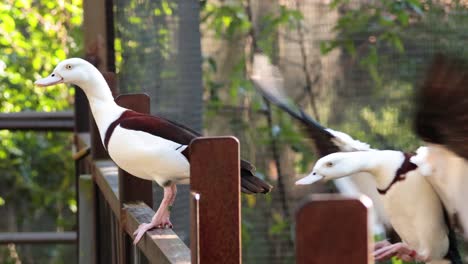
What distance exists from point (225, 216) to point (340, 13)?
3329mm

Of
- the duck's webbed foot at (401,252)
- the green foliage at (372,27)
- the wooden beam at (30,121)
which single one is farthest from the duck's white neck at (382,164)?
the wooden beam at (30,121)

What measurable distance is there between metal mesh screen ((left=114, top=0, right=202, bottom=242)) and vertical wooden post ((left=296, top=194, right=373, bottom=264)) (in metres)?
1.55

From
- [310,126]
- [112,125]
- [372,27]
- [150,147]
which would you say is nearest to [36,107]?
[372,27]

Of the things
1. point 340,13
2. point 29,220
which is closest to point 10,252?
point 29,220

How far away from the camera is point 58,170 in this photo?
610 centimetres

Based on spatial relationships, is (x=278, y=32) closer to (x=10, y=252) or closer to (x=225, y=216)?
(x=10, y=252)

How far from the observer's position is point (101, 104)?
1.91m

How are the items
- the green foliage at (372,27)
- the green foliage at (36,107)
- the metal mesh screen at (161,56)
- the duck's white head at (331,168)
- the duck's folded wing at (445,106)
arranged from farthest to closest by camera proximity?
the green foliage at (36,107) → the green foliage at (372,27) → the metal mesh screen at (161,56) → the duck's white head at (331,168) → the duck's folded wing at (445,106)

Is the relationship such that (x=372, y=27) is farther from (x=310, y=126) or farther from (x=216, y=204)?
(x=216, y=204)

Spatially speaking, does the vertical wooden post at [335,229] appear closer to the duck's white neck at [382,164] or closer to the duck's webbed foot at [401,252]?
the duck's white neck at [382,164]

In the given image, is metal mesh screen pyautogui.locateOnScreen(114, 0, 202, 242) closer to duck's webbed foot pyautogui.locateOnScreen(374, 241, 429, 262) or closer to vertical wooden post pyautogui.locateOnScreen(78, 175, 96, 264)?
vertical wooden post pyautogui.locateOnScreen(78, 175, 96, 264)

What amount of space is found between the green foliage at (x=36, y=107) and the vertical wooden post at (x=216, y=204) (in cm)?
412

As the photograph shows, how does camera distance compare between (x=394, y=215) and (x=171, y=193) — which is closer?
(x=171, y=193)

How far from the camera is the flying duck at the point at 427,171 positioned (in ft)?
5.60
